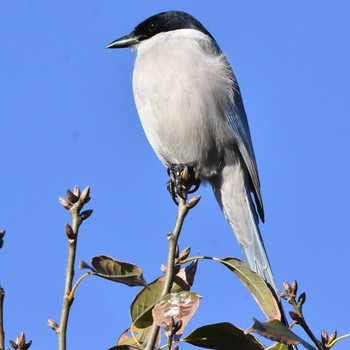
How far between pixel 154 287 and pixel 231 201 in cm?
273

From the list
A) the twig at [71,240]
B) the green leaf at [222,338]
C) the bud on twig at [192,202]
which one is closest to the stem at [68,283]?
the twig at [71,240]

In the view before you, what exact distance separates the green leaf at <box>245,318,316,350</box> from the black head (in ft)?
12.7

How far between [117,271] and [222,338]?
426 millimetres

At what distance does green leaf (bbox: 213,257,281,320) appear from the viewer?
8.95 feet

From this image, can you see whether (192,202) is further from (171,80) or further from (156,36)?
(156,36)

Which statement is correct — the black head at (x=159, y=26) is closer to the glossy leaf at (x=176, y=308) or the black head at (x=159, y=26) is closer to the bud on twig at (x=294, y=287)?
the bud on twig at (x=294, y=287)

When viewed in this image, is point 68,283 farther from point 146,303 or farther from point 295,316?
point 295,316

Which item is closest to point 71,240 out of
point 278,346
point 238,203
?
point 278,346

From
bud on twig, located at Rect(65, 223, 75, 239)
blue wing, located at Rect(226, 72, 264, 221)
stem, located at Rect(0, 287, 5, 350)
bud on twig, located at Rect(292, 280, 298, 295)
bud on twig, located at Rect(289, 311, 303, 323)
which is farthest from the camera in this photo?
blue wing, located at Rect(226, 72, 264, 221)

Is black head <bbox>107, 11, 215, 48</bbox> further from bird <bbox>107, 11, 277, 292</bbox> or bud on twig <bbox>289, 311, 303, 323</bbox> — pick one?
bud on twig <bbox>289, 311, 303, 323</bbox>

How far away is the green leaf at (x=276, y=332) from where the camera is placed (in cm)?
A: 206

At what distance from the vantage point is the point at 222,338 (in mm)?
2354

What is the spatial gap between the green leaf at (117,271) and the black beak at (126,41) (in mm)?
3532

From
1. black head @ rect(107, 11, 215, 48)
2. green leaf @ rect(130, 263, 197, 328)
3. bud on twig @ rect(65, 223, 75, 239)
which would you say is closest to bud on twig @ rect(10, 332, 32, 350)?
bud on twig @ rect(65, 223, 75, 239)
